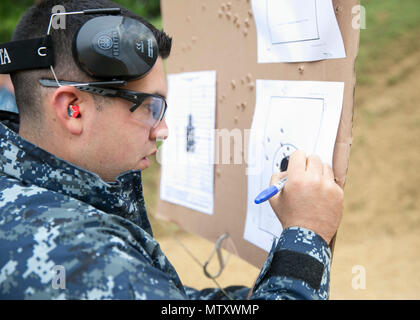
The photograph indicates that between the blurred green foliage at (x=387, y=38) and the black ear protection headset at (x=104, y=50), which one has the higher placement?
the blurred green foliage at (x=387, y=38)

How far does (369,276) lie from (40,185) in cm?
299

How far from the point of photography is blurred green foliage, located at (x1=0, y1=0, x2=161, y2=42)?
8375mm

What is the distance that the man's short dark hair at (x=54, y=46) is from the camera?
3.21ft

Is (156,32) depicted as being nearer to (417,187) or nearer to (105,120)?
(105,120)

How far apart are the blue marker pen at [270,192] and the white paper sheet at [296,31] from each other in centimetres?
34

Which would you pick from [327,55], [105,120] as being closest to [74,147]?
[105,120]

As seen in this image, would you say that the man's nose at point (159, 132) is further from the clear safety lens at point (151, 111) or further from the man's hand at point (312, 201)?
the man's hand at point (312, 201)

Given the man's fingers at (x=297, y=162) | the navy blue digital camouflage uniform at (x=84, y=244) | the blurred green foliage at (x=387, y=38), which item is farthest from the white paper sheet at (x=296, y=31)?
the blurred green foliage at (x=387, y=38)

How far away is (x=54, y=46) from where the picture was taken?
99cm

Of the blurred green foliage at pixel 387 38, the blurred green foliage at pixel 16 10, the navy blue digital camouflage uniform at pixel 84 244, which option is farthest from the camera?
the blurred green foliage at pixel 16 10

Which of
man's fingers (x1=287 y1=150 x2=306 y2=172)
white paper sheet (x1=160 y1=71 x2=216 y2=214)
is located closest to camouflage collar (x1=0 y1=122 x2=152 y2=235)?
man's fingers (x1=287 y1=150 x2=306 y2=172)

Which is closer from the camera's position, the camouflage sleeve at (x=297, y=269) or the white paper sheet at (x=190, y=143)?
the camouflage sleeve at (x=297, y=269)

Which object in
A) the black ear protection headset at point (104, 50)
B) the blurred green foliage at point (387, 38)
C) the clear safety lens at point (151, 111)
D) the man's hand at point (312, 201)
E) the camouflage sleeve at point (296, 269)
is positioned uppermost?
the blurred green foliage at point (387, 38)

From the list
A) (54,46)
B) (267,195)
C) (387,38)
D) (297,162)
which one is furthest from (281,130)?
(387,38)
